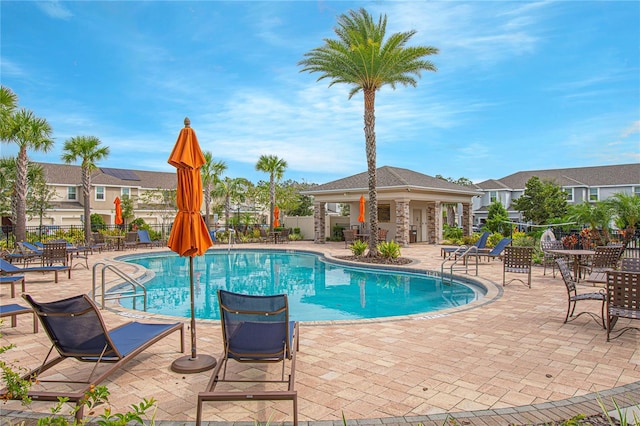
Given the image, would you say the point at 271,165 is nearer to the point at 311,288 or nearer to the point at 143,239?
the point at 143,239

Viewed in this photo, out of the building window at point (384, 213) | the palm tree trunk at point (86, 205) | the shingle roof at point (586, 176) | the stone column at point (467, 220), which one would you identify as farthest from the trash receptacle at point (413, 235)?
the shingle roof at point (586, 176)

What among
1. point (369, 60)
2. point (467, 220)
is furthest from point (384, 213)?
point (369, 60)

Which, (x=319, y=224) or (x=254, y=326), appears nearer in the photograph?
(x=254, y=326)

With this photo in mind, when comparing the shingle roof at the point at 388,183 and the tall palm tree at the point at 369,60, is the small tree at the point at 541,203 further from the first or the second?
the tall palm tree at the point at 369,60

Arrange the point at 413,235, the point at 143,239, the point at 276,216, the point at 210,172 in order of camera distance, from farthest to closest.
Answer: the point at 210,172 → the point at 276,216 → the point at 413,235 → the point at 143,239

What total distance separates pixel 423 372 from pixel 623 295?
10.8 feet

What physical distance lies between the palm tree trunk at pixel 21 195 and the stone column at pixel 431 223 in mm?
22962

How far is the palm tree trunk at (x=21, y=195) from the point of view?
19.7 metres

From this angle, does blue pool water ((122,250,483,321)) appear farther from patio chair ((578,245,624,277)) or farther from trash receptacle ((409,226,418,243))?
trash receptacle ((409,226,418,243))

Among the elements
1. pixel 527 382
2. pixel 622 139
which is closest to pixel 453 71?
pixel 527 382

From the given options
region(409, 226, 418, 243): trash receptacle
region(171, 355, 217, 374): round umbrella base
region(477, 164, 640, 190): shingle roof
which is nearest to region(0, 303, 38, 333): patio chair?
region(171, 355, 217, 374): round umbrella base

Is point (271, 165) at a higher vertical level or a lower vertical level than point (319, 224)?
higher

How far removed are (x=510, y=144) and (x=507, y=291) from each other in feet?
110

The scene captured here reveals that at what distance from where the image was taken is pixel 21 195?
67.0 feet
